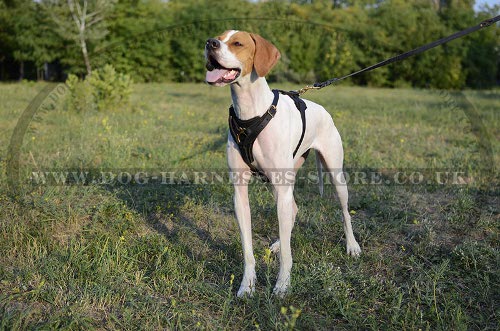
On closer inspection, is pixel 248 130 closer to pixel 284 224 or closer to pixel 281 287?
pixel 284 224

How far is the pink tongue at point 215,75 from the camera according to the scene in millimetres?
2855

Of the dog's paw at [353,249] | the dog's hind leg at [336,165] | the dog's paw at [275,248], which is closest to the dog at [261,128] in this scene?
the dog's hind leg at [336,165]

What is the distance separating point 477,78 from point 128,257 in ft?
98.8

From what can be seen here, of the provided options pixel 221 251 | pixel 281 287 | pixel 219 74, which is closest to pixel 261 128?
pixel 219 74

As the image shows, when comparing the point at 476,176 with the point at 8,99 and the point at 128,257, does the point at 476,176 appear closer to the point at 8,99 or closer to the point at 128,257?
the point at 128,257

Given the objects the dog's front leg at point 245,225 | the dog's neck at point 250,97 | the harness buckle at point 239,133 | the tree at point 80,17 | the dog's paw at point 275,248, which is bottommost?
the dog's paw at point 275,248

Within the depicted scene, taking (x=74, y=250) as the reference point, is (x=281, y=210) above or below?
above

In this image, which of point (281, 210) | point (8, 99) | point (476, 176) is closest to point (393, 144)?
point (476, 176)

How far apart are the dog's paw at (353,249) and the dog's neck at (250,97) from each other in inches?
57.9

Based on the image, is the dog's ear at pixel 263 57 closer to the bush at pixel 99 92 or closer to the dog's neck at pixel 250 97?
the dog's neck at pixel 250 97

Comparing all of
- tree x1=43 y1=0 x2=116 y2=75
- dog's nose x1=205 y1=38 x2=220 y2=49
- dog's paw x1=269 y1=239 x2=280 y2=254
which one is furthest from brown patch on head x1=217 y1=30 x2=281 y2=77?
tree x1=43 y1=0 x2=116 y2=75

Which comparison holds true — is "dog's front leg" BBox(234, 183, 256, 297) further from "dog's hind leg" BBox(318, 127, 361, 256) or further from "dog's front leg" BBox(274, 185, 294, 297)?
"dog's hind leg" BBox(318, 127, 361, 256)

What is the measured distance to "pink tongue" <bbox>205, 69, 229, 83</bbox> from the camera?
2855 mm

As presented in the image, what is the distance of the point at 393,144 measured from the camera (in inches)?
314
